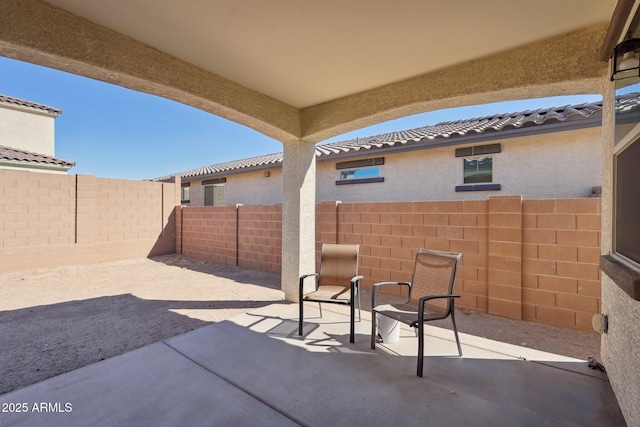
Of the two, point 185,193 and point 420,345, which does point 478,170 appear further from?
point 185,193

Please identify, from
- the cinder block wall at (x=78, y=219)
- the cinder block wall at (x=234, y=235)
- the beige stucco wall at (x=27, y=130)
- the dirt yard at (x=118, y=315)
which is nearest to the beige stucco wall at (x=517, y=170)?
the cinder block wall at (x=234, y=235)

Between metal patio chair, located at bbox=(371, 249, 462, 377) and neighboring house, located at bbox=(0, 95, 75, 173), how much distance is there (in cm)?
1274

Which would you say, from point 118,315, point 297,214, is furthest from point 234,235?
point 297,214

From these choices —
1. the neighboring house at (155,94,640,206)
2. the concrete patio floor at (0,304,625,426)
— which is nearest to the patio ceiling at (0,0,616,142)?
the concrete patio floor at (0,304,625,426)

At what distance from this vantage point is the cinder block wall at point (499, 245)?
3824mm

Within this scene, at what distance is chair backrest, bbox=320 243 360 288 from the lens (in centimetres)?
415

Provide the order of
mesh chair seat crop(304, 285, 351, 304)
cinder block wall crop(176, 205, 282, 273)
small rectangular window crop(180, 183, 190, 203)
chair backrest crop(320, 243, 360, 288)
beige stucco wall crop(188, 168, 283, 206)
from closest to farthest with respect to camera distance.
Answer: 1. mesh chair seat crop(304, 285, 351, 304)
2. chair backrest crop(320, 243, 360, 288)
3. cinder block wall crop(176, 205, 282, 273)
4. beige stucco wall crop(188, 168, 283, 206)
5. small rectangular window crop(180, 183, 190, 203)

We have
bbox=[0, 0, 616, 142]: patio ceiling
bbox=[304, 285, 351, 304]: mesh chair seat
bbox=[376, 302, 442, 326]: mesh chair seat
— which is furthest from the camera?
bbox=[304, 285, 351, 304]: mesh chair seat

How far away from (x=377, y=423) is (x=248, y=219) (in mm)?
6636

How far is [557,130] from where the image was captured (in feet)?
18.9

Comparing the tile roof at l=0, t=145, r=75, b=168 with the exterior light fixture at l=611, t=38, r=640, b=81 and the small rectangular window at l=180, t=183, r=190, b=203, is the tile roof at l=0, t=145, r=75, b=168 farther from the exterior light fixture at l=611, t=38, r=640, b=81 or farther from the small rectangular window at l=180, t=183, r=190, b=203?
the exterior light fixture at l=611, t=38, r=640, b=81

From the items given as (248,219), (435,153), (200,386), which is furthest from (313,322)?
(435,153)

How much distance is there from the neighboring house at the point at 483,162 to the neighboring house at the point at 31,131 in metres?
8.16

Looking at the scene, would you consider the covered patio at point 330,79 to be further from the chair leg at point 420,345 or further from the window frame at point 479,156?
the window frame at point 479,156
